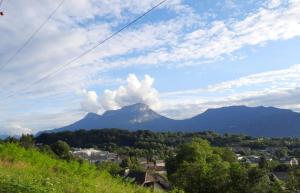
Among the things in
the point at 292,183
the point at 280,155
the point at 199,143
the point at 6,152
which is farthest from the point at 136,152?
the point at 6,152

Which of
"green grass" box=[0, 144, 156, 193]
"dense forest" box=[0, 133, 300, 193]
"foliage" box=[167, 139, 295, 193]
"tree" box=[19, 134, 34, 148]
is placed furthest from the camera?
"foliage" box=[167, 139, 295, 193]

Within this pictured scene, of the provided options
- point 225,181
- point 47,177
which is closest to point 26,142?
point 225,181

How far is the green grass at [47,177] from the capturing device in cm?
1228

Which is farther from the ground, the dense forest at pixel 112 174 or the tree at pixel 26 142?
the tree at pixel 26 142

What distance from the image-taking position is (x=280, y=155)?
16338 cm

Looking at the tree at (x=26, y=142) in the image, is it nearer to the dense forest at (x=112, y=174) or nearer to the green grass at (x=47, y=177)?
the dense forest at (x=112, y=174)

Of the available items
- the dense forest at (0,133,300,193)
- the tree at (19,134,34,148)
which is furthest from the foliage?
the tree at (19,134,34,148)

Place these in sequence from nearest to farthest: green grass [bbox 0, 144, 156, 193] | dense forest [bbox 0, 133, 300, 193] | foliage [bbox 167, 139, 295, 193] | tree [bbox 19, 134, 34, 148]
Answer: green grass [bbox 0, 144, 156, 193] → dense forest [bbox 0, 133, 300, 193] → tree [bbox 19, 134, 34, 148] → foliage [bbox 167, 139, 295, 193]

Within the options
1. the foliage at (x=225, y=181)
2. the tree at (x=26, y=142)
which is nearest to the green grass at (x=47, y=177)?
the tree at (x=26, y=142)

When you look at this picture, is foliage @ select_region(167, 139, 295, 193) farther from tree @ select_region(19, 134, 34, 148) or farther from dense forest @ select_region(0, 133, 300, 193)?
tree @ select_region(19, 134, 34, 148)

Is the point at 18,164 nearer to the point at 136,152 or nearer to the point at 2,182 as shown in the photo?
the point at 2,182

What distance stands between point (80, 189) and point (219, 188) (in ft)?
111

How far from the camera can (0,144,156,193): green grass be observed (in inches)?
484

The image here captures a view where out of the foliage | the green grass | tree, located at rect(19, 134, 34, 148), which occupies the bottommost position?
the foliage
